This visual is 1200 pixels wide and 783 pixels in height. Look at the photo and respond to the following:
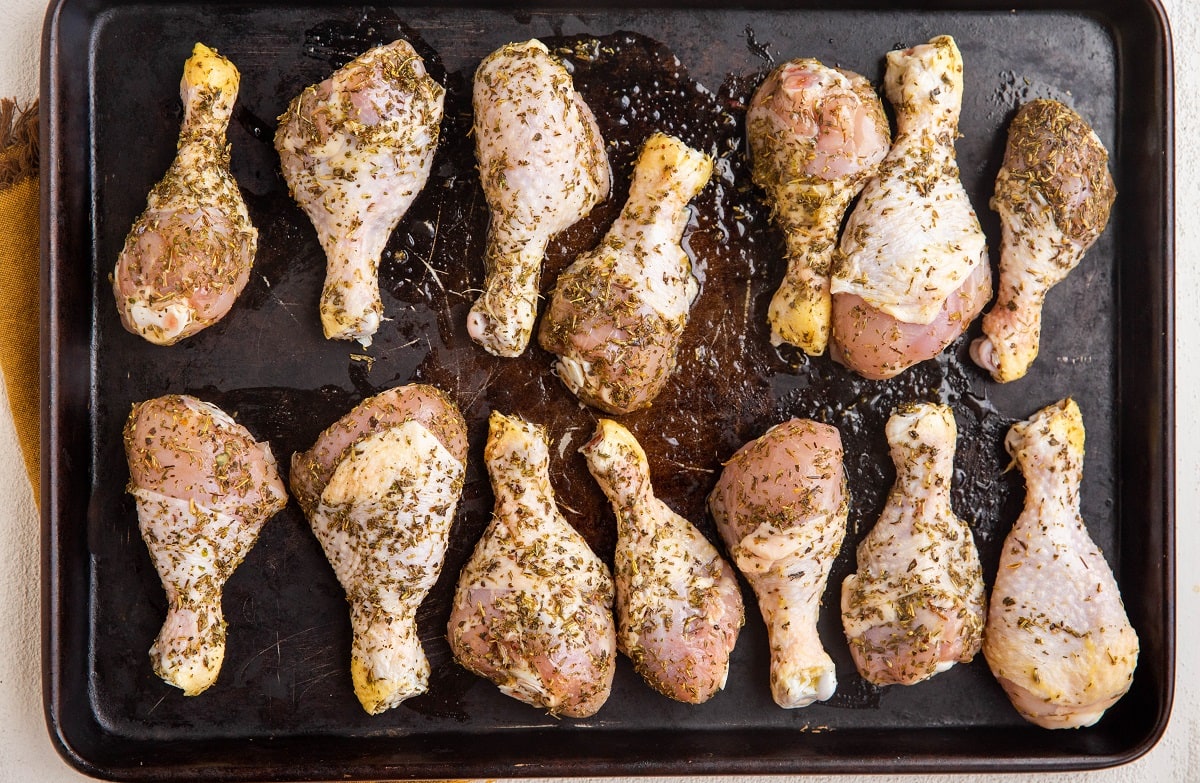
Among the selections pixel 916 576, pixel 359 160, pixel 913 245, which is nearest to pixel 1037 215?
pixel 913 245

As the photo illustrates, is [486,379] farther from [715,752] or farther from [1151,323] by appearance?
[1151,323]

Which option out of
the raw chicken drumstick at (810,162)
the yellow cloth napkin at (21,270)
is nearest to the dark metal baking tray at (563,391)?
the raw chicken drumstick at (810,162)

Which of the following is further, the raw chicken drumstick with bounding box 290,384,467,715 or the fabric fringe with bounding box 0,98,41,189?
the fabric fringe with bounding box 0,98,41,189

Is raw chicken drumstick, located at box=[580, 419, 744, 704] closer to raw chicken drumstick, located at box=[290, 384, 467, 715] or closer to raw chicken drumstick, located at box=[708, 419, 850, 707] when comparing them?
raw chicken drumstick, located at box=[708, 419, 850, 707]

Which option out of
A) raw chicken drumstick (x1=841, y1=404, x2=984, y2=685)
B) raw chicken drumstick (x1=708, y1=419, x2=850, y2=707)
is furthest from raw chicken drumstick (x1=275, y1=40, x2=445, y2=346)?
raw chicken drumstick (x1=841, y1=404, x2=984, y2=685)

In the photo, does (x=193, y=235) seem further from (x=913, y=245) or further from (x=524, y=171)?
(x=913, y=245)
